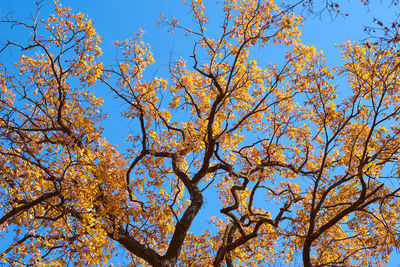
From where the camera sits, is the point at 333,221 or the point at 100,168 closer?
the point at 333,221

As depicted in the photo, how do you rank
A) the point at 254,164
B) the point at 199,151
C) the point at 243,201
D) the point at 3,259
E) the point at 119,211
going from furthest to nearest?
the point at 243,201
the point at 254,164
the point at 199,151
the point at 119,211
the point at 3,259

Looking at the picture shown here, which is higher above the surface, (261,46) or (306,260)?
(261,46)

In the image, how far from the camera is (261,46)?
345 inches

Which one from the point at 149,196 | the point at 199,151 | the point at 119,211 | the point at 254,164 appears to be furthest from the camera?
the point at 254,164

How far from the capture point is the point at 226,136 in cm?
975

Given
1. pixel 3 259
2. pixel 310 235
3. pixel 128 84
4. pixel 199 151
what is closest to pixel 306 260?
pixel 310 235

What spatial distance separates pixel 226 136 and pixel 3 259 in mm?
5978

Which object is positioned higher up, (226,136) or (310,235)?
(226,136)

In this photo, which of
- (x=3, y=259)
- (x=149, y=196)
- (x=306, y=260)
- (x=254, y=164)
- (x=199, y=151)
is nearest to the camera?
(x=3, y=259)

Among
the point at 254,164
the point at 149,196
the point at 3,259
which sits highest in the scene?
the point at 254,164

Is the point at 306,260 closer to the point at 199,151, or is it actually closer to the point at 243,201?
the point at 199,151

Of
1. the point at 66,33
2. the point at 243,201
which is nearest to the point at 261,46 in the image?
the point at 66,33

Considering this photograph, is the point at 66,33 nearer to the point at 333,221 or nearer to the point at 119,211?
the point at 119,211

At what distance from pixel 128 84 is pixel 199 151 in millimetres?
3018
